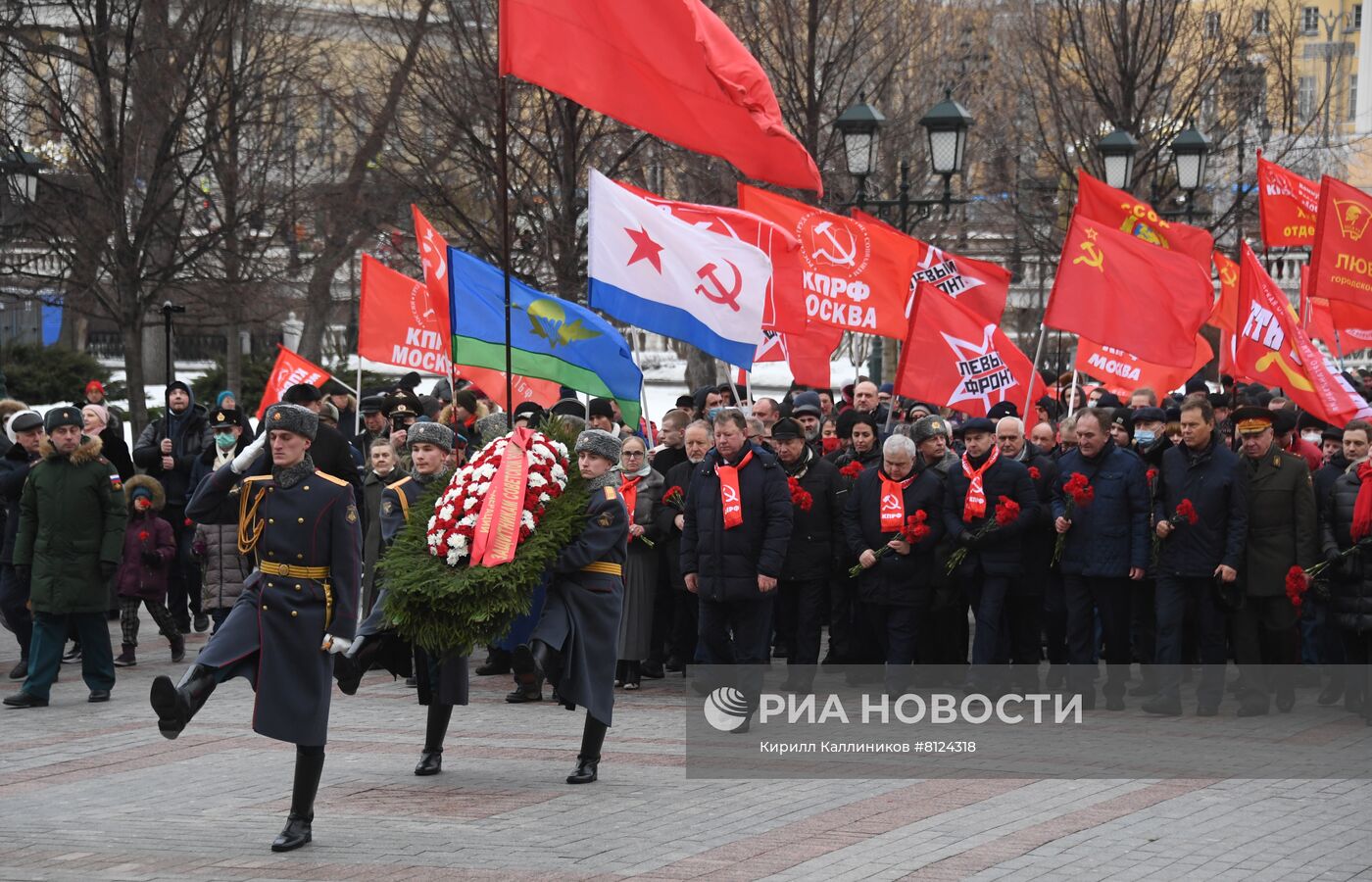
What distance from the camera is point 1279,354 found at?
15367 mm

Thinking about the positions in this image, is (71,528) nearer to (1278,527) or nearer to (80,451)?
(80,451)

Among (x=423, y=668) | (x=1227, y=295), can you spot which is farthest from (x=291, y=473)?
(x=1227, y=295)

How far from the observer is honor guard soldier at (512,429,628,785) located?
9758mm

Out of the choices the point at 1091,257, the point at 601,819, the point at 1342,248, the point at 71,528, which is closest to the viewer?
the point at 601,819

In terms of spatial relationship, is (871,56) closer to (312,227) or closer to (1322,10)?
(312,227)

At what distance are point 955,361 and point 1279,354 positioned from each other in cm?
270

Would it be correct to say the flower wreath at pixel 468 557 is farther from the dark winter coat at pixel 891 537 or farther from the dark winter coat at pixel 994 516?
the dark winter coat at pixel 994 516

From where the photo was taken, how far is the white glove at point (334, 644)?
341 inches

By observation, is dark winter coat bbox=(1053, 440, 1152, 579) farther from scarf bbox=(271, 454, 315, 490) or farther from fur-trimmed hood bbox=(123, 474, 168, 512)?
fur-trimmed hood bbox=(123, 474, 168, 512)

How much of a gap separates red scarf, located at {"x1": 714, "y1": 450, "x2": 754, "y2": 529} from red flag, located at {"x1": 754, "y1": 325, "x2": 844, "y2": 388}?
4.83m

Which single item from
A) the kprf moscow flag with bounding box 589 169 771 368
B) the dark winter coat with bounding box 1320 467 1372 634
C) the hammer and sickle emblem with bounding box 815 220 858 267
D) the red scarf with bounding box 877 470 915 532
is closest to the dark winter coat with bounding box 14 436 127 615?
the kprf moscow flag with bounding box 589 169 771 368

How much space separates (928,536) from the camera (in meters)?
12.9

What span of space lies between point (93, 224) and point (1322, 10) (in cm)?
6779

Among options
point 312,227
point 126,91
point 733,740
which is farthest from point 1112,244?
point 312,227
